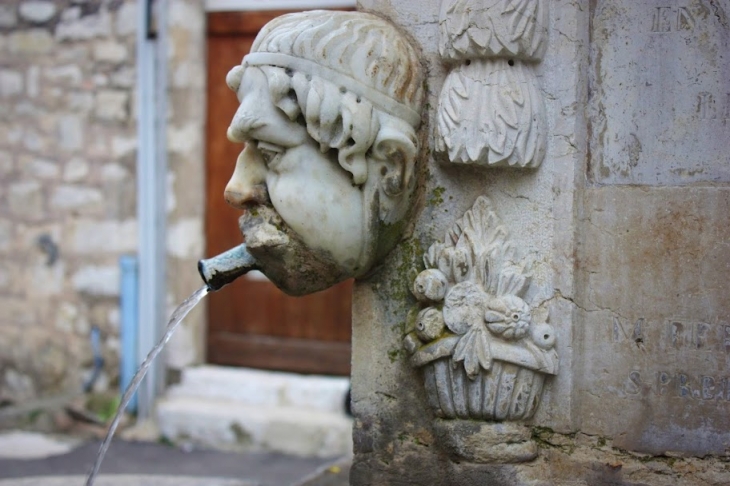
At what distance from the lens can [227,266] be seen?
2373 mm

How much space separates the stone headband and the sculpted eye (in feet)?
0.58

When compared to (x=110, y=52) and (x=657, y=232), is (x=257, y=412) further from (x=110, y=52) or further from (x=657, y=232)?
(x=657, y=232)

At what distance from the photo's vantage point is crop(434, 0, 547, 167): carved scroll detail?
2104 mm

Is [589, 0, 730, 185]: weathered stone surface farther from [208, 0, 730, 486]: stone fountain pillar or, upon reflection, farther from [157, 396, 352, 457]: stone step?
[157, 396, 352, 457]: stone step

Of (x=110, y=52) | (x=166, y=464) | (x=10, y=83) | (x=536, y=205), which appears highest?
(x=110, y=52)

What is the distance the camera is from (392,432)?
2.37m

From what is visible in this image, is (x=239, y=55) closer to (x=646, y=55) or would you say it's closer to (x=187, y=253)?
(x=187, y=253)

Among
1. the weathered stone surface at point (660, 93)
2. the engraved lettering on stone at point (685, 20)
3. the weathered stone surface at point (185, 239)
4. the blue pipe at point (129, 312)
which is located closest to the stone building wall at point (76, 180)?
the weathered stone surface at point (185, 239)

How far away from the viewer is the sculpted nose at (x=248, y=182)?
7.34 ft

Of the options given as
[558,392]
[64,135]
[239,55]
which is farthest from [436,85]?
[64,135]

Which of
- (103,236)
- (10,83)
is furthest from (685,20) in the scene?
(10,83)

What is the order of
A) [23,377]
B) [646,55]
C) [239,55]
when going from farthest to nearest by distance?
1. [23,377]
2. [239,55]
3. [646,55]

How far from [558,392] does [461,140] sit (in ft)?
1.97

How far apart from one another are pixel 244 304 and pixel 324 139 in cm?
392
